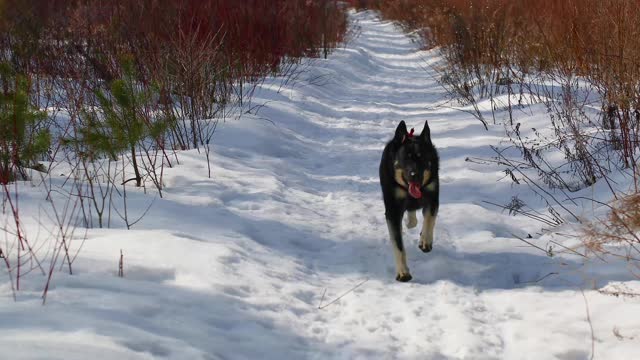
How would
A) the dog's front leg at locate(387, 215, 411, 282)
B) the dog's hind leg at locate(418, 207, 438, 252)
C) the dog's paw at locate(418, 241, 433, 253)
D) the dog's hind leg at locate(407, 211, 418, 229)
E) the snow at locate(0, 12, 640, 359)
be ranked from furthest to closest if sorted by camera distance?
the dog's hind leg at locate(407, 211, 418, 229)
the dog's paw at locate(418, 241, 433, 253)
the dog's hind leg at locate(418, 207, 438, 252)
the dog's front leg at locate(387, 215, 411, 282)
the snow at locate(0, 12, 640, 359)

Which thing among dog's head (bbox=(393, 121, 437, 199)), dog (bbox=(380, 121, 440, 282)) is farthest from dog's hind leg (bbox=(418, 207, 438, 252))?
dog's head (bbox=(393, 121, 437, 199))

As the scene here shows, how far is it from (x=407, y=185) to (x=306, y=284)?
856 millimetres

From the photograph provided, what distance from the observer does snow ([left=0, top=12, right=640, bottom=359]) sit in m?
2.31

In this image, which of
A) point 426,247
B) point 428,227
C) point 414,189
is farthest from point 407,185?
point 426,247

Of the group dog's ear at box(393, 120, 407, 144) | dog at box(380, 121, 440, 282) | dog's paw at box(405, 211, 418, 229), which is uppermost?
dog's ear at box(393, 120, 407, 144)

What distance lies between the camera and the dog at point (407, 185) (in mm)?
3293

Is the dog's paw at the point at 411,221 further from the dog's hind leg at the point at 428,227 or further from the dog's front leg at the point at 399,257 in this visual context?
the dog's front leg at the point at 399,257

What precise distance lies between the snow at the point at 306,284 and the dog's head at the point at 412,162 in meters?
0.52

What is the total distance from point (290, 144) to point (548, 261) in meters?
3.60

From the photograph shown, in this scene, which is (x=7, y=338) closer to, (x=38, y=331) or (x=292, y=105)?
(x=38, y=331)

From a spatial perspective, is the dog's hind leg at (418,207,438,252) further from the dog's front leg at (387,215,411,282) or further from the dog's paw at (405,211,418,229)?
the dog's paw at (405,211,418,229)

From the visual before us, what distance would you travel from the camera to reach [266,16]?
8883 mm

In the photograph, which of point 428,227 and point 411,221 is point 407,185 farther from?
point 411,221

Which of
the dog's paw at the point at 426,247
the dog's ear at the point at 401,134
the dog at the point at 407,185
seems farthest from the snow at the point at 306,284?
the dog's ear at the point at 401,134
